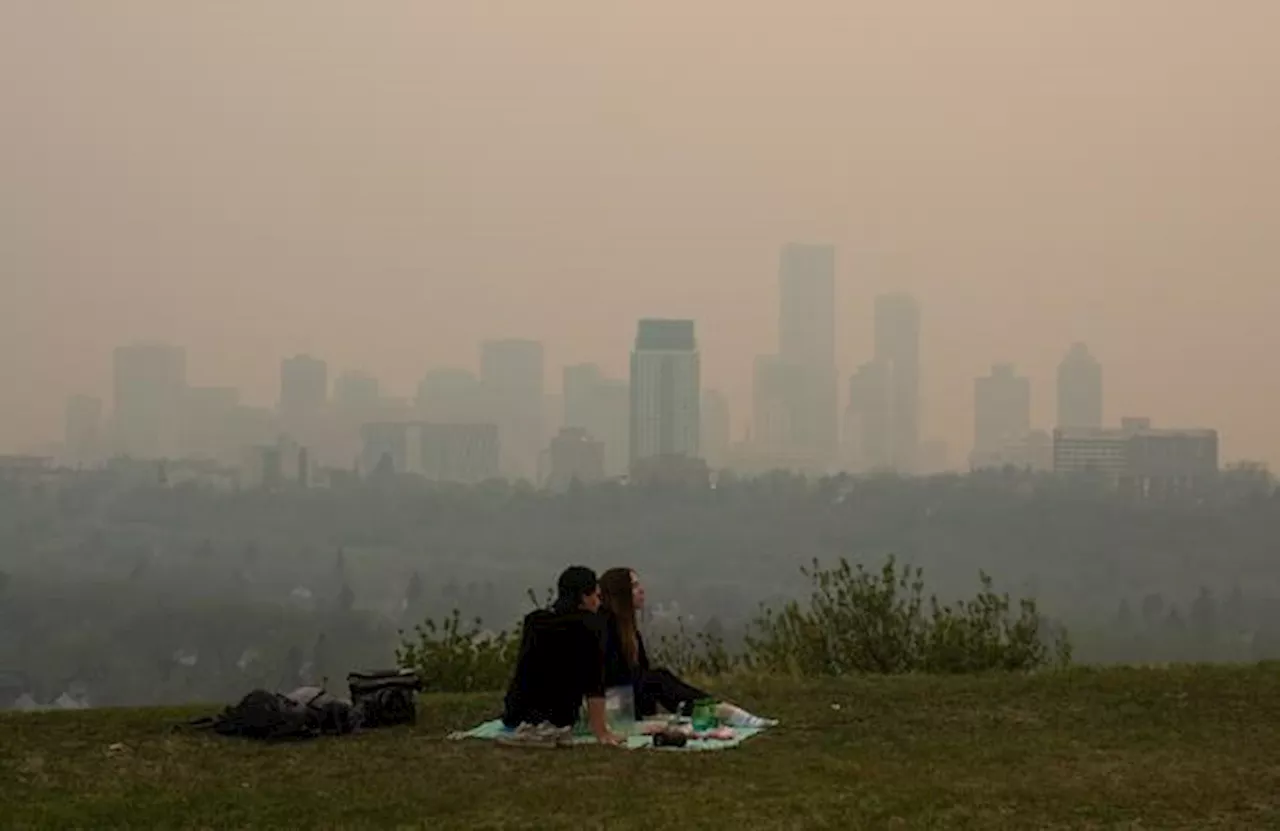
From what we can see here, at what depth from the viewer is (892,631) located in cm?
1738

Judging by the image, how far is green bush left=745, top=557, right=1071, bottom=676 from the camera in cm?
1692

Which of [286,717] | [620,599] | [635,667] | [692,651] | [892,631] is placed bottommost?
[692,651]

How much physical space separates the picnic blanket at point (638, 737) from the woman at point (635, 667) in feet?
0.75

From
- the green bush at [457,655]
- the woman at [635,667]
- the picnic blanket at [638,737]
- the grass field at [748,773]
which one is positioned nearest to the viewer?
the grass field at [748,773]

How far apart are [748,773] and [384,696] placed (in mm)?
3386

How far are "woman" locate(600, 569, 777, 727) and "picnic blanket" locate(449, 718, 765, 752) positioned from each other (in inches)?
9.0

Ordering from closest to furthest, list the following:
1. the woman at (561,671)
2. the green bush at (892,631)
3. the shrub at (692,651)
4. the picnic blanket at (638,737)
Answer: the picnic blanket at (638,737) → the woman at (561,671) → the green bush at (892,631) → the shrub at (692,651)

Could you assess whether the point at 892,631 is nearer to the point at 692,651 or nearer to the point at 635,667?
the point at 692,651

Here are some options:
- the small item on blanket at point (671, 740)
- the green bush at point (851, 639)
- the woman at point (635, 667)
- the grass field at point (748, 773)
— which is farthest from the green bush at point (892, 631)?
the small item on blanket at point (671, 740)

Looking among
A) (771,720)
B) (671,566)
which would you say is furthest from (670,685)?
(671,566)

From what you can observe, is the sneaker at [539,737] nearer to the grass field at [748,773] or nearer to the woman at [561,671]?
the woman at [561,671]

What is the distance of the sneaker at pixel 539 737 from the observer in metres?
10.9

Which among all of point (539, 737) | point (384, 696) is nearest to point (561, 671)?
point (539, 737)

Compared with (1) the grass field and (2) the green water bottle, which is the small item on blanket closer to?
(1) the grass field
